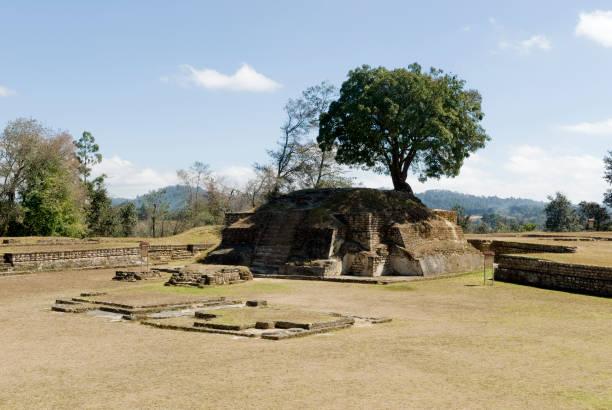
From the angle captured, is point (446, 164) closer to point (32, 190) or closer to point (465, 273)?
point (465, 273)

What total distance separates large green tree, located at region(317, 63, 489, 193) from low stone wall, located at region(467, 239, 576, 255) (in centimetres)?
363

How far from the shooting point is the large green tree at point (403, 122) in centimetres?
2069

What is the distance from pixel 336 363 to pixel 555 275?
10052 mm

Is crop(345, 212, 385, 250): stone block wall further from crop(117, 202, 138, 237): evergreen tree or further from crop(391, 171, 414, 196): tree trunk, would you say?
crop(117, 202, 138, 237): evergreen tree

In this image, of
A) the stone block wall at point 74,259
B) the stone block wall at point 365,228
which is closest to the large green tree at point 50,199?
the stone block wall at point 74,259

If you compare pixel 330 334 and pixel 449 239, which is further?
pixel 449 239

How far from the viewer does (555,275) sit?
14266 millimetres

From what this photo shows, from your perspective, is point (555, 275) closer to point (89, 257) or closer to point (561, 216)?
point (89, 257)

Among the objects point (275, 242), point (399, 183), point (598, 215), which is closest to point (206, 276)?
point (275, 242)

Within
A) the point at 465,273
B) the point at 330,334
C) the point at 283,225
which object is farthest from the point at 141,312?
the point at 465,273

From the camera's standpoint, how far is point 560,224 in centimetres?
5209

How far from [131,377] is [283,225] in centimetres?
1503

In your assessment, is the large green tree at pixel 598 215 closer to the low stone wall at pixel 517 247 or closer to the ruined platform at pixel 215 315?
the low stone wall at pixel 517 247

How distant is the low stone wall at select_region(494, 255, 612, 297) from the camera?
13.0m
